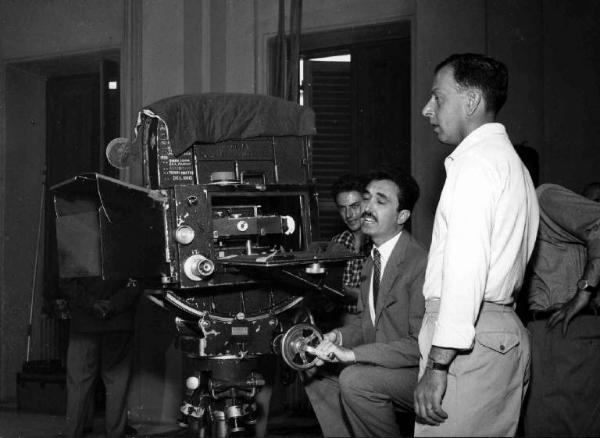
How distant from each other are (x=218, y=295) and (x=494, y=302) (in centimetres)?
108

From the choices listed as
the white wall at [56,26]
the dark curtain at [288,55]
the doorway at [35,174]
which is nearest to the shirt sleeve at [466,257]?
the dark curtain at [288,55]

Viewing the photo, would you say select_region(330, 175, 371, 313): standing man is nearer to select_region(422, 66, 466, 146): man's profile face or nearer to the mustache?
the mustache

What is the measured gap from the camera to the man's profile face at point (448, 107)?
8.52 ft

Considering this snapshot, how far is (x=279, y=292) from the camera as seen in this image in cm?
323

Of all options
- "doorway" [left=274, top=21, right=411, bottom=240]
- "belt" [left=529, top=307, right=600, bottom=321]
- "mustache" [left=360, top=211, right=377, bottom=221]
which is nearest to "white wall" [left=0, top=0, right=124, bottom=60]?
"doorway" [left=274, top=21, right=411, bottom=240]

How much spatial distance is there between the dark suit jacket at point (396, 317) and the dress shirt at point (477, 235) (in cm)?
79

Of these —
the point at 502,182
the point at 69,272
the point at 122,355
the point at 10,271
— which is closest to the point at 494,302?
the point at 502,182

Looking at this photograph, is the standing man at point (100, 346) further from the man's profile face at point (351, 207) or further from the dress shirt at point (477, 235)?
the dress shirt at point (477, 235)

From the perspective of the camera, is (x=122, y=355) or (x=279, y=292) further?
(x=122, y=355)

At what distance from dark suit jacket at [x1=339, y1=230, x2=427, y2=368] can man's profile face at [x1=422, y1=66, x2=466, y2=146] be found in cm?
96

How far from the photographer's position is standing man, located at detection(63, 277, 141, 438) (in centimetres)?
499

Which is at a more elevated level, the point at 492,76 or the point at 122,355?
the point at 492,76

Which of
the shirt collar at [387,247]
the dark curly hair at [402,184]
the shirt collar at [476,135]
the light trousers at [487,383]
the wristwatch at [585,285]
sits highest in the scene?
the shirt collar at [476,135]

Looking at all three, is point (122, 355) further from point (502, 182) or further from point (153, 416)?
point (502, 182)
